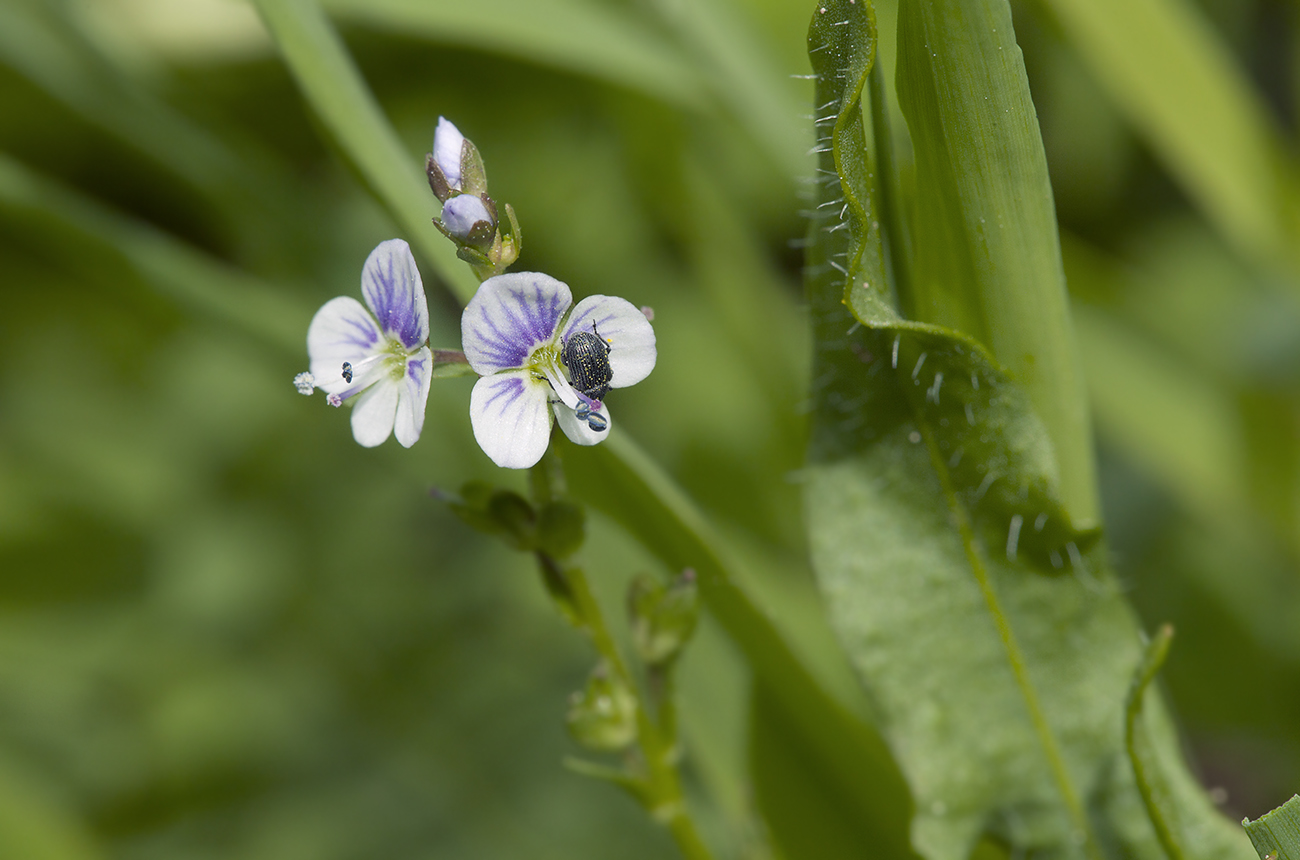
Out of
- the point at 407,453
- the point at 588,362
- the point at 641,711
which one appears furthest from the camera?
the point at 407,453

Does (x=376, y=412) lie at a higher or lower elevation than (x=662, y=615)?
higher

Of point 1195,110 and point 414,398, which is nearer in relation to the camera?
point 414,398

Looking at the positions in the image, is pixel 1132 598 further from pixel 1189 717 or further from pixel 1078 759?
pixel 1078 759

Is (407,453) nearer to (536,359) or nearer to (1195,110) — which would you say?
(536,359)

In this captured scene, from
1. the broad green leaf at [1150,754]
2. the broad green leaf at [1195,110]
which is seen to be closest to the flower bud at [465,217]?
the broad green leaf at [1150,754]

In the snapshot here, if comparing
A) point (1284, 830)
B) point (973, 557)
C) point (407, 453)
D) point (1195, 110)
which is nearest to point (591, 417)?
point (973, 557)

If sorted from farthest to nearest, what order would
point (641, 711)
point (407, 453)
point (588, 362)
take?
1. point (407, 453)
2. point (641, 711)
3. point (588, 362)

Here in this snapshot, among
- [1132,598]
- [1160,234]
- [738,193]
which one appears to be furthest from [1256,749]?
[738,193]
